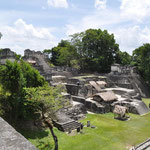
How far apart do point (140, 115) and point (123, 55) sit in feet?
74.0

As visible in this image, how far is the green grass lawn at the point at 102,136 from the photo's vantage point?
9898 millimetres

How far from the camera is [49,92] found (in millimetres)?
10680

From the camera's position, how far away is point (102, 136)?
11.7 m

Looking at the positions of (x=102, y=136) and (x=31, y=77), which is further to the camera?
(x=31, y=77)

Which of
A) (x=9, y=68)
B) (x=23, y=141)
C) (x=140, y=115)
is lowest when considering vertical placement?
(x=140, y=115)

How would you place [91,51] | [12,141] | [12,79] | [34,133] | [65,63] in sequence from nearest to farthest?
[12,141]
[34,133]
[12,79]
[91,51]
[65,63]

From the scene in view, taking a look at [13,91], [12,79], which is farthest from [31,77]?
[13,91]

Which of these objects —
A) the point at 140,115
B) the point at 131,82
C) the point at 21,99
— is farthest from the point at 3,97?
the point at 131,82

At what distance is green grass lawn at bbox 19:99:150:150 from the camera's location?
990 cm

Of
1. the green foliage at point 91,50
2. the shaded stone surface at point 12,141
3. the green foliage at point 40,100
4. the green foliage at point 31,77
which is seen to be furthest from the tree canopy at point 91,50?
the shaded stone surface at point 12,141

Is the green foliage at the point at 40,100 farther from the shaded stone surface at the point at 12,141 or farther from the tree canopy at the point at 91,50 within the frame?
the tree canopy at the point at 91,50

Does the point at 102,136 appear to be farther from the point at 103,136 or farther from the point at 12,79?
the point at 12,79

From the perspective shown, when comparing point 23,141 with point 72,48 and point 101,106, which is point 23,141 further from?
point 72,48

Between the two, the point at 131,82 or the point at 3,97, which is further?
the point at 131,82
